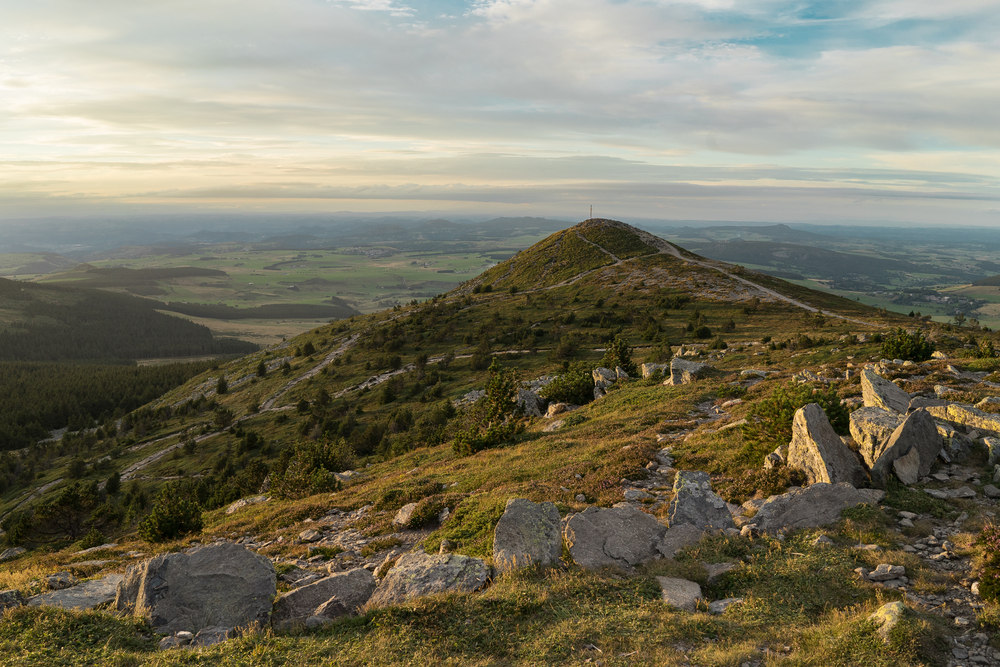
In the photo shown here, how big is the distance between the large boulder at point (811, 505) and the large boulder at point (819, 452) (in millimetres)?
699

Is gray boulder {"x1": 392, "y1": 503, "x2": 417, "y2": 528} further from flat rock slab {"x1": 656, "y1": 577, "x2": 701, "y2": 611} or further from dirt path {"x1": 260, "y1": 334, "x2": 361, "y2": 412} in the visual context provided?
dirt path {"x1": 260, "y1": 334, "x2": 361, "y2": 412}

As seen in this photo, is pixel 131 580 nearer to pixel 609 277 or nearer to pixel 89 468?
pixel 89 468

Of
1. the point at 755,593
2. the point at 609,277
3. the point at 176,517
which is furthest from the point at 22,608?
the point at 609,277

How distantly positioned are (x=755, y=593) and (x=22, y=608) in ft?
59.8

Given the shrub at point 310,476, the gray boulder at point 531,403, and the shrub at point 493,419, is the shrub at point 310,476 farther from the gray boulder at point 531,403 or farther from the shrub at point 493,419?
the gray boulder at point 531,403

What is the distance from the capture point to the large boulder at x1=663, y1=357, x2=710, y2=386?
1400 inches

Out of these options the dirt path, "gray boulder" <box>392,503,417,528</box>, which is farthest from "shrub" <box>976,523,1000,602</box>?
the dirt path

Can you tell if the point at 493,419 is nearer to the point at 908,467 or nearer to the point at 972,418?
the point at 908,467

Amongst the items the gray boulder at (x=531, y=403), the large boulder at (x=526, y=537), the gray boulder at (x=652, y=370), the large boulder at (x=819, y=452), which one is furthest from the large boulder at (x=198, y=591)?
the gray boulder at (x=652, y=370)

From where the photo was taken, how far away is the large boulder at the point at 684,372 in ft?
117

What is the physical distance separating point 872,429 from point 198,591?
2257 centimetres

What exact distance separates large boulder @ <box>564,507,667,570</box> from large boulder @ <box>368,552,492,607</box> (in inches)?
109

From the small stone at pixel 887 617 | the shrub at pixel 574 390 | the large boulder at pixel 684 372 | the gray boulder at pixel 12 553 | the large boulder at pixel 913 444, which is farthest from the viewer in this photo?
the shrub at pixel 574 390

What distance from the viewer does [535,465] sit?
77.5 feet
